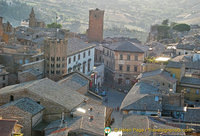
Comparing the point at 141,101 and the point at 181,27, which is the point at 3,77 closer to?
the point at 141,101

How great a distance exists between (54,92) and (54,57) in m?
13.1

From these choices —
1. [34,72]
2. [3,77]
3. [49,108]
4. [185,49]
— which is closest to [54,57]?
[34,72]

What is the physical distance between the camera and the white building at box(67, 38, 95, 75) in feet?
192

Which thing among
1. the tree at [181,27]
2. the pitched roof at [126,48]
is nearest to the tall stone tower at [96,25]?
the pitched roof at [126,48]

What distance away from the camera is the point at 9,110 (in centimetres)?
3331

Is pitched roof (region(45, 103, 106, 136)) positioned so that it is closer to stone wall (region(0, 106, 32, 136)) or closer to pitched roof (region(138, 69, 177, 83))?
stone wall (region(0, 106, 32, 136))

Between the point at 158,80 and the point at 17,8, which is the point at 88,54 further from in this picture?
the point at 17,8

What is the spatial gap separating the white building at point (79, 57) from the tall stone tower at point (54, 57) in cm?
572

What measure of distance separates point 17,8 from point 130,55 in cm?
10669

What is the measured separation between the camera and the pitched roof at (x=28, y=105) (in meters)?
33.8

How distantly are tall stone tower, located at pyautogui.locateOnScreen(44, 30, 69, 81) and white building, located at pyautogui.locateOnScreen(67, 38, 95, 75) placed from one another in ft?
18.8

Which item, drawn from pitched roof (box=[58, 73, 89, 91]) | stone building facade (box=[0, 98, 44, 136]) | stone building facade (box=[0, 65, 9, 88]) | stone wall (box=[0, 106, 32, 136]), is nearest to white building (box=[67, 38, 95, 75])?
pitched roof (box=[58, 73, 89, 91])

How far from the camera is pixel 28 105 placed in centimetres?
3453

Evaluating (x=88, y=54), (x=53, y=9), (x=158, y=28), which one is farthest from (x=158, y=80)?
(x=53, y=9)
